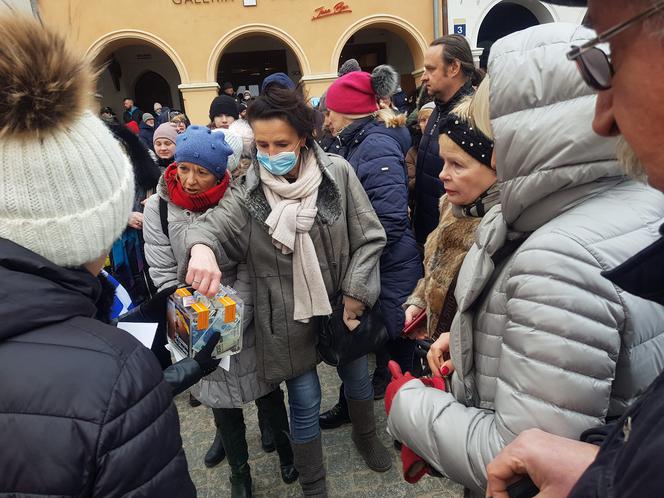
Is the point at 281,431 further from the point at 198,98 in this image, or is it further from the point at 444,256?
the point at 198,98

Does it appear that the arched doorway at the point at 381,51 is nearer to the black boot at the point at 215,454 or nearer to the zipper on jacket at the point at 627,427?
the black boot at the point at 215,454

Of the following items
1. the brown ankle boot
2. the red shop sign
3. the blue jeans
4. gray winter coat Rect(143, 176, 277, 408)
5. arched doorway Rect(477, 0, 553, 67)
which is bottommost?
the brown ankle boot

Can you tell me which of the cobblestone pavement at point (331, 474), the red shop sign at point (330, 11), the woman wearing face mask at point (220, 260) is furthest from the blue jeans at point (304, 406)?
the red shop sign at point (330, 11)

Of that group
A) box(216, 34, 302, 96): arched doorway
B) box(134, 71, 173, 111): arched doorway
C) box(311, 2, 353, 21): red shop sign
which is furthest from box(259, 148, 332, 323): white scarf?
box(134, 71, 173, 111): arched doorway

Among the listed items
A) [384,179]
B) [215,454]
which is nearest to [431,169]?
[384,179]

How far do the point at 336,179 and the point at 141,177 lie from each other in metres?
1.73

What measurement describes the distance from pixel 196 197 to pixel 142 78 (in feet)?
55.7

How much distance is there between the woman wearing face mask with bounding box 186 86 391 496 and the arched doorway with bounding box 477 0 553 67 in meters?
14.6

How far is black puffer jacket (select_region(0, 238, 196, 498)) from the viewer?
776 millimetres

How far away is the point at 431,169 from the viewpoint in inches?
123

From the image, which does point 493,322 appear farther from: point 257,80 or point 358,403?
point 257,80

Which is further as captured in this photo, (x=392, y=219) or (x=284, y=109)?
(x=392, y=219)

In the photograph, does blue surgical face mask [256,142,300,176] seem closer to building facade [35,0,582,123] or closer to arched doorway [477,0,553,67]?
building facade [35,0,582,123]

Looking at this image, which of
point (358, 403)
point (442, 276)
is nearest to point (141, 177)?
point (358, 403)
